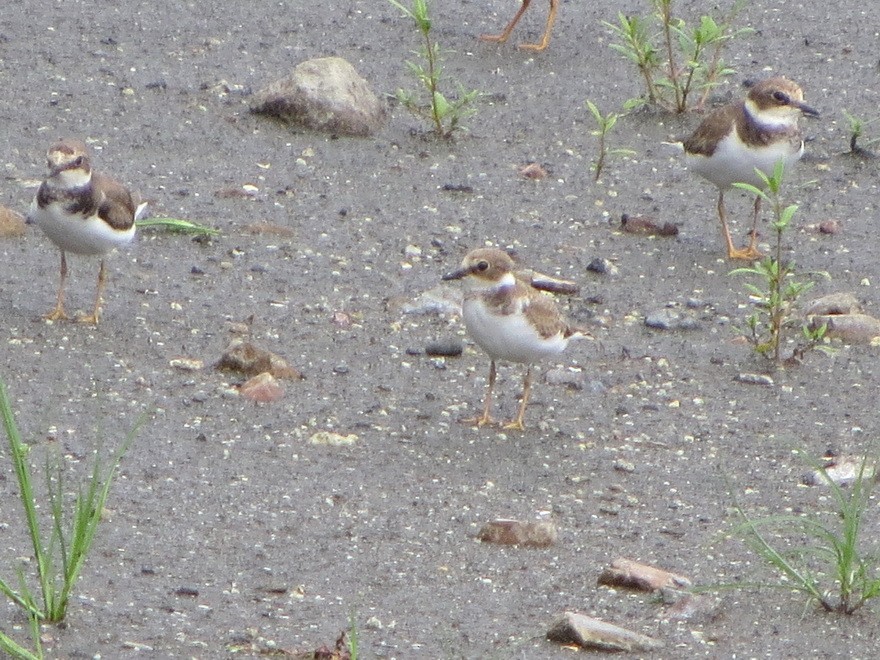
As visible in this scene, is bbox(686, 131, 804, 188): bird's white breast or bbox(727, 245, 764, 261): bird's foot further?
bbox(727, 245, 764, 261): bird's foot

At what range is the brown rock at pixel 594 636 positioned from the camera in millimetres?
4081

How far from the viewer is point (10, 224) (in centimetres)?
688

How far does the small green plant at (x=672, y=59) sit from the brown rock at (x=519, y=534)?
3.81 m

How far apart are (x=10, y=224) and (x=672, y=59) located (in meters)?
3.88

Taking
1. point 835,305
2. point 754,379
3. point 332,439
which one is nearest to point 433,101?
point 835,305

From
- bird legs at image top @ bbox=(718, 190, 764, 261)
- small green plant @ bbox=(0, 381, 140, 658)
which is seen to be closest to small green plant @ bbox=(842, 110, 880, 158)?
bird legs at image top @ bbox=(718, 190, 764, 261)

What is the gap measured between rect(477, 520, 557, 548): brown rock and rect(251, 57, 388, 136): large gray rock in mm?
3887

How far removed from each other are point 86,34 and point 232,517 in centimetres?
512

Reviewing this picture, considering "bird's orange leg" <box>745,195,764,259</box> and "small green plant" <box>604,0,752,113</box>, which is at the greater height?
"small green plant" <box>604,0,752,113</box>

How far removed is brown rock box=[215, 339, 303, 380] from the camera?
583 cm

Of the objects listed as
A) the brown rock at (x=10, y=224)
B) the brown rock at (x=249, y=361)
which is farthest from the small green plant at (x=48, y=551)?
the brown rock at (x=10, y=224)

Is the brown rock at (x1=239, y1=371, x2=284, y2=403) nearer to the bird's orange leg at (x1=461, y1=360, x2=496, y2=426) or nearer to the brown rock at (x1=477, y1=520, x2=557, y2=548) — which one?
the bird's orange leg at (x1=461, y1=360, x2=496, y2=426)

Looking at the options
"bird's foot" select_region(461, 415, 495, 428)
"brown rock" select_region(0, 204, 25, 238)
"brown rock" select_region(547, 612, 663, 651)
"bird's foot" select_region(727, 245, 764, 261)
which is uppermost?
"brown rock" select_region(547, 612, 663, 651)

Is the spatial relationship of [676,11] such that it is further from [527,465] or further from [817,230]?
[527,465]
